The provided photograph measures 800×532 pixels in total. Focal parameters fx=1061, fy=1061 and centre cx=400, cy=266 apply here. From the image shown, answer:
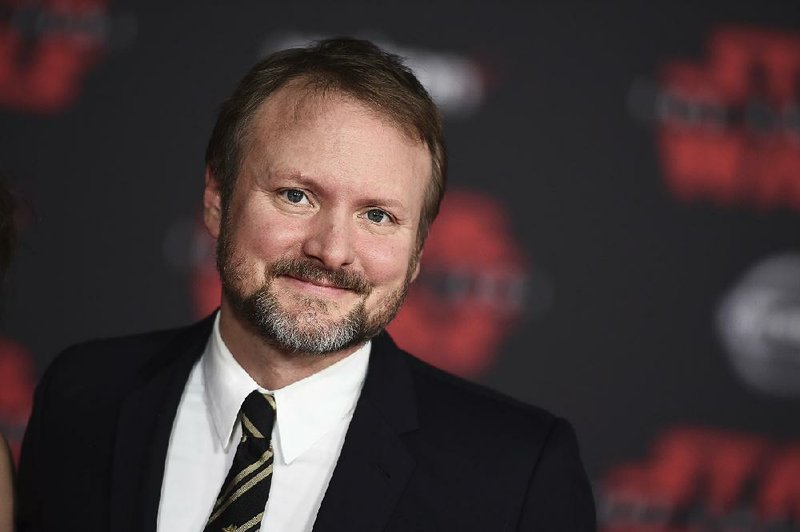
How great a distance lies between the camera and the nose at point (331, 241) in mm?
1828

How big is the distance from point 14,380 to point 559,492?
80.0 inches

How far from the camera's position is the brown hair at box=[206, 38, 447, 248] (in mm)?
1939

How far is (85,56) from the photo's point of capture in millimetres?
3287

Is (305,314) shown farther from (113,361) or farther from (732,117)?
(732,117)

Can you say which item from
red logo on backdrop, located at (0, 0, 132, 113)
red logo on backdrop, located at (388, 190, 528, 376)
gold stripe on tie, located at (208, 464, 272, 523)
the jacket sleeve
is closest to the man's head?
gold stripe on tie, located at (208, 464, 272, 523)

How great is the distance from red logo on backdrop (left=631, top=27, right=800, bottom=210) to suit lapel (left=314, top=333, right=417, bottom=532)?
1612 millimetres

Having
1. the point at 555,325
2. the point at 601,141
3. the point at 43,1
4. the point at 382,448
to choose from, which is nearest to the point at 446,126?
the point at 601,141

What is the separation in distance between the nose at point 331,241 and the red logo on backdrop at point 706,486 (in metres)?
1.76

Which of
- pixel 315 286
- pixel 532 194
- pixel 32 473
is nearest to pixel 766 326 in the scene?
pixel 532 194

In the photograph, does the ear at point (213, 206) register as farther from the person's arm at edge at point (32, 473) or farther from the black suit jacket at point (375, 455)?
the person's arm at edge at point (32, 473)

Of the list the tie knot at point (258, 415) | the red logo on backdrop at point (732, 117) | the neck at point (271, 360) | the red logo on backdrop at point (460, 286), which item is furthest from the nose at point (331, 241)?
the red logo on backdrop at point (732, 117)

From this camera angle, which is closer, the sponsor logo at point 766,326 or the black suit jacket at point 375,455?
the black suit jacket at point 375,455

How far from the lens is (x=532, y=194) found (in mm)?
3271

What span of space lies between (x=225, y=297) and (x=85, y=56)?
5.21ft
